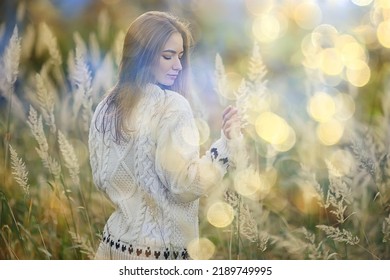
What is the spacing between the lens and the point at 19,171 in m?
2.85

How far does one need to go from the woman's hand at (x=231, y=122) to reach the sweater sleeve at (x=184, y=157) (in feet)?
0.09

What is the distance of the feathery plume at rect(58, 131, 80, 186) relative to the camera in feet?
9.30

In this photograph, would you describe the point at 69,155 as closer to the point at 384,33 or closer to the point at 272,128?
the point at 272,128

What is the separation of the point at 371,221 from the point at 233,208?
46cm

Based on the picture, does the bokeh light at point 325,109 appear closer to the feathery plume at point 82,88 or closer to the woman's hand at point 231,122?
the woman's hand at point 231,122

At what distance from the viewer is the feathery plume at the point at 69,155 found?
2.84m

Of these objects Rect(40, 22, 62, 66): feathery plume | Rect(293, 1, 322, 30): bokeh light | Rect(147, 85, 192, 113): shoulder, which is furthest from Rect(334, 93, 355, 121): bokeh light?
Rect(40, 22, 62, 66): feathery plume

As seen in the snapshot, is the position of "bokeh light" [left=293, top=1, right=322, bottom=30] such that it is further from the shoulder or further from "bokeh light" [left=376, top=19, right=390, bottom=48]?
the shoulder

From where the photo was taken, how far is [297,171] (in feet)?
9.23

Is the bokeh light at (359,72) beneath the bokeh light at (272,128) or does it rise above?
above

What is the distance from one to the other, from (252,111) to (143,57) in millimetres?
395

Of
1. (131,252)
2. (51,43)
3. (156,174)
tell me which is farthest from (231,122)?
(51,43)

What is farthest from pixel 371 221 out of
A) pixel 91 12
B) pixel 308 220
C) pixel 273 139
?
pixel 91 12

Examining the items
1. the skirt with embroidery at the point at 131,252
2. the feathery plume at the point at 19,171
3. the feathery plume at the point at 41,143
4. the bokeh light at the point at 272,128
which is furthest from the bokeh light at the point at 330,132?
the feathery plume at the point at 19,171
